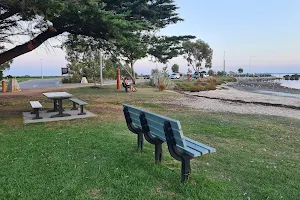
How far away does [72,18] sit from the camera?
334 inches

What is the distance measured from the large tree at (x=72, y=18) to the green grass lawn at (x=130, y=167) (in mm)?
3119

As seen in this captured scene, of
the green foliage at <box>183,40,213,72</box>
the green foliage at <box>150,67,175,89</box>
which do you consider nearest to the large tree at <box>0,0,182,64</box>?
the green foliage at <box>150,67,175,89</box>

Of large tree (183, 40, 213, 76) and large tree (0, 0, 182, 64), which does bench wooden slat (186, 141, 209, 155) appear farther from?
large tree (183, 40, 213, 76)

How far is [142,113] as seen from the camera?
432cm

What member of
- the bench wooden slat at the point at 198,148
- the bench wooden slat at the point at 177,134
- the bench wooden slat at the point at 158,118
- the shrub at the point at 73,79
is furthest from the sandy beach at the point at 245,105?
the shrub at the point at 73,79

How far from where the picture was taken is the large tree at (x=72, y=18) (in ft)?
Result: 23.6

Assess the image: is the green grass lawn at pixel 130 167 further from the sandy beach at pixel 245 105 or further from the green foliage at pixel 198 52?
the green foliage at pixel 198 52

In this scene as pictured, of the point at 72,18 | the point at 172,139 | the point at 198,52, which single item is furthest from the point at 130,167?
the point at 198,52

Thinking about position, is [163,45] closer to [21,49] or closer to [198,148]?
[21,49]

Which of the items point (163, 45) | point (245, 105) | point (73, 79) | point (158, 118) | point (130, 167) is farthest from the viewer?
point (73, 79)

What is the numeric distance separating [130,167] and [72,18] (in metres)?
6.05

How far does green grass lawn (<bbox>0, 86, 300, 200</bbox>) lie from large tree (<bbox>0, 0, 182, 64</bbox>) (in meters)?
3.12

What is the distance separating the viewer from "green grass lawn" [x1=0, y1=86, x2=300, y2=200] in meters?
3.33

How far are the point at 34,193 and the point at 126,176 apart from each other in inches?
46.2
